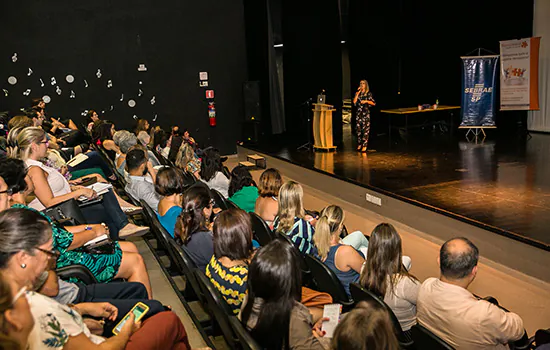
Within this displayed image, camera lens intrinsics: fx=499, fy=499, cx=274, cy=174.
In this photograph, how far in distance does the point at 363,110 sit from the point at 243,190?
5181mm

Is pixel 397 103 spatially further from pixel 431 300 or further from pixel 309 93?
pixel 431 300

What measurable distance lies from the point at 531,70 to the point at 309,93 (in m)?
4.71

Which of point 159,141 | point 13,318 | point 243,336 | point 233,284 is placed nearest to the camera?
point 13,318

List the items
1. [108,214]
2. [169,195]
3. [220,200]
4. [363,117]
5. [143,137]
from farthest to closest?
[363,117] < [143,137] < [220,200] < [108,214] < [169,195]

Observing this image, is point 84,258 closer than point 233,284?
No

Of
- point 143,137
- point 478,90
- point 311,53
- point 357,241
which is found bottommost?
point 357,241

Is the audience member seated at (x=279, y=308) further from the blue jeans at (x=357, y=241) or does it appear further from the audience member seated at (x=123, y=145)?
the audience member seated at (x=123, y=145)

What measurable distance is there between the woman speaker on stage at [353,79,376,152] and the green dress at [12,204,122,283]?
6.94 meters

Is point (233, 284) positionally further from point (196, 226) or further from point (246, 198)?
point (246, 198)

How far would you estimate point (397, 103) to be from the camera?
1280 cm

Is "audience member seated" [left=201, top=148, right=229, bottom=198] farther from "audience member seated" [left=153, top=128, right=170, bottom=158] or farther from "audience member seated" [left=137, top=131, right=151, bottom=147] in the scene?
"audience member seated" [left=137, top=131, right=151, bottom=147]

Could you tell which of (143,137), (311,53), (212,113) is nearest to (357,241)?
(143,137)

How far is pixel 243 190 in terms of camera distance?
486 cm

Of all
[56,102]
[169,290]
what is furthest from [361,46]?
[169,290]
